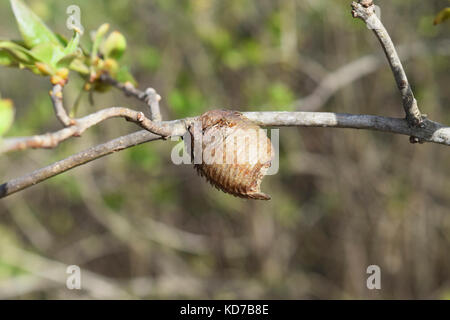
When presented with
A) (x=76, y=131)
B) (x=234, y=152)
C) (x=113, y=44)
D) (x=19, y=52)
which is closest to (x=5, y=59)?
(x=19, y=52)

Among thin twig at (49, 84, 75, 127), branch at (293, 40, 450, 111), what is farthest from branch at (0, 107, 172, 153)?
branch at (293, 40, 450, 111)

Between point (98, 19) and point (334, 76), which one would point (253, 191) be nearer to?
point (334, 76)

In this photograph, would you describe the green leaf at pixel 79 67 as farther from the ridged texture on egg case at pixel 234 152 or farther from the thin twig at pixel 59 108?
the ridged texture on egg case at pixel 234 152

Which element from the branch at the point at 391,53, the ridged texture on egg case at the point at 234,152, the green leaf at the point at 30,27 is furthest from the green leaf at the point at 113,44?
the branch at the point at 391,53

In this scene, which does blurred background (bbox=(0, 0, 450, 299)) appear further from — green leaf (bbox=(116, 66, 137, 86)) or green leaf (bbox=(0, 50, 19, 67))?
green leaf (bbox=(0, 50, 19, 67))

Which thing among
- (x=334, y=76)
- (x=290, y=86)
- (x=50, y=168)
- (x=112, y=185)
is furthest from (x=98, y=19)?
(x=50, y=168)

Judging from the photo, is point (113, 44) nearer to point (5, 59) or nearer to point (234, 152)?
point (5, 59)
